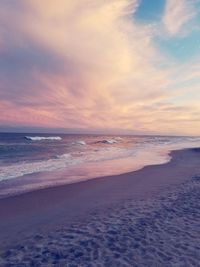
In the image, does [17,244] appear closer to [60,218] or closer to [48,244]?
[48,244]

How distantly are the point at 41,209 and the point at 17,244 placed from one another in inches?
120

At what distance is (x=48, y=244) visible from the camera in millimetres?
6332

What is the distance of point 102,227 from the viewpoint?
24.2 feet

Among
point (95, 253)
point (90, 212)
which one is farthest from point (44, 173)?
point (95, 253)

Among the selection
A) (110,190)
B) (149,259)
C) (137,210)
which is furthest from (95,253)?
(110,190)

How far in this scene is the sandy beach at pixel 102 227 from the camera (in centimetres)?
562

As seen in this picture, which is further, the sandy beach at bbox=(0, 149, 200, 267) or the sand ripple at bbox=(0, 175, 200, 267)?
the sandy beach at bbox=(0, 149, 200, 267)

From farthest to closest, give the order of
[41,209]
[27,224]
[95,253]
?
[41,209] → [27,224] → [95,253]

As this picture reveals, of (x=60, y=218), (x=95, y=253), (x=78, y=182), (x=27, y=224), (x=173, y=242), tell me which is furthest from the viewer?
(x=78, y=182)

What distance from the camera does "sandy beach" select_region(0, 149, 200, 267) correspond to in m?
5.62

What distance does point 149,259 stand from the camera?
5.55 m

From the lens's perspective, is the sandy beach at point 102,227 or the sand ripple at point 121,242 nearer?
the sand ripple at point 121,242

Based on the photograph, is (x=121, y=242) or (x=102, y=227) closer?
(x=121, y=242)

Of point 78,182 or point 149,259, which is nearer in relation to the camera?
point 149,259
